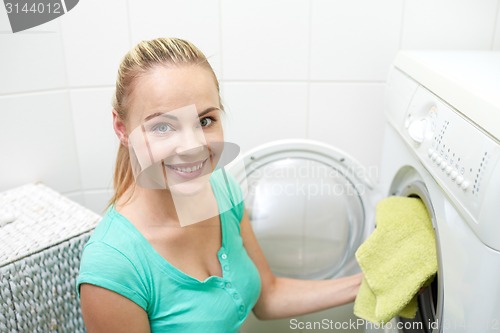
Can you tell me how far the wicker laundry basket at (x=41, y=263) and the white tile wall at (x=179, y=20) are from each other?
0.44 m

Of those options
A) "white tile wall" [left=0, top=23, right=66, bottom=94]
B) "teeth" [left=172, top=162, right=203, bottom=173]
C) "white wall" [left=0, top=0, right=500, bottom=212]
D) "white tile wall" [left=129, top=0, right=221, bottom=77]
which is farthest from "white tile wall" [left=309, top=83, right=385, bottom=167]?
"white tile wall" [left=0, top=23, right=66, bottom=94]

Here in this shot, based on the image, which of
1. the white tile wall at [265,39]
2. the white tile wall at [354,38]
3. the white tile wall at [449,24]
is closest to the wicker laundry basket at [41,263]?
the white tile wall at [265,39]

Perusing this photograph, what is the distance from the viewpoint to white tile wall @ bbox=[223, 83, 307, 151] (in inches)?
47.4

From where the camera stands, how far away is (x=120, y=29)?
1135 millimetres

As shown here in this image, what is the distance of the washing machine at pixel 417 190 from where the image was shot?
A: 0.63m

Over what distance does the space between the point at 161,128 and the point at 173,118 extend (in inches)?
1.0

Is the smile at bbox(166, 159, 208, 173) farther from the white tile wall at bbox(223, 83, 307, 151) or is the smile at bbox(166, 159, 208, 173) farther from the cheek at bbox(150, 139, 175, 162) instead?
the white tile wall at bbox(223, 83, 307, 151)

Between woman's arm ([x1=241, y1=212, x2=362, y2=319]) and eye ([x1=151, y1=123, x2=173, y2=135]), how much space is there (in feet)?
1.17

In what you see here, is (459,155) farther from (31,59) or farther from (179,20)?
(31,59)

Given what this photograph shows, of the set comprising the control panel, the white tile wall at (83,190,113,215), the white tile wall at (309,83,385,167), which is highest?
the control panel

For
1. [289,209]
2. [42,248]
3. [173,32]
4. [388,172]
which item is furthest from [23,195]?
[388,172]

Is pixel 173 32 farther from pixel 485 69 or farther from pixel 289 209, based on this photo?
pixel 485 69

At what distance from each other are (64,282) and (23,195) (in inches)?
10.9

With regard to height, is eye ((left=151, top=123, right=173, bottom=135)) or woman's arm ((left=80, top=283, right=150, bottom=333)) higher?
eye ((left=151, top=123, right=173, bottom=135))
